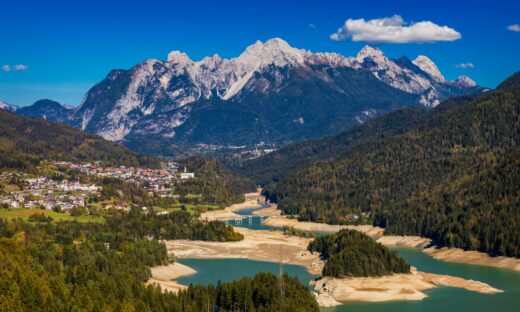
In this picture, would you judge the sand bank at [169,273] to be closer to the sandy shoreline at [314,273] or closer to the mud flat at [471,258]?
the sandy shoreline at [314,273]

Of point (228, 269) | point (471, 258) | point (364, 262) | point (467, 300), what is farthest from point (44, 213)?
point (467, 300)

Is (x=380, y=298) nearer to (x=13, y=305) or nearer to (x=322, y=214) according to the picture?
(x=13, y=305)

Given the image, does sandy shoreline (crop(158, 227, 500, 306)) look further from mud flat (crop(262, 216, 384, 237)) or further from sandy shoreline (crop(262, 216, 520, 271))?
mud flat (crop(262, 216, 384, 237))

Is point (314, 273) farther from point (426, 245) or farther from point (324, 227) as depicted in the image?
point (324, 227)

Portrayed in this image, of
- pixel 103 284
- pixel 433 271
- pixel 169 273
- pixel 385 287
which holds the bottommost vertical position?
pixel 169 273

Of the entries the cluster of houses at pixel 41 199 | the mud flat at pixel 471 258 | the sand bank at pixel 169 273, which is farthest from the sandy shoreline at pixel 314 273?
the cluster of houses at pixel 41 199

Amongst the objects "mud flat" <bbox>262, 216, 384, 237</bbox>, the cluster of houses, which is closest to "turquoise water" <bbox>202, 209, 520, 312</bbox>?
"mud flat" <bbox>262, 216, 384, 237</bbox>

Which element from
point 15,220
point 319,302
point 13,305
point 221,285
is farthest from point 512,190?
point 13,305
